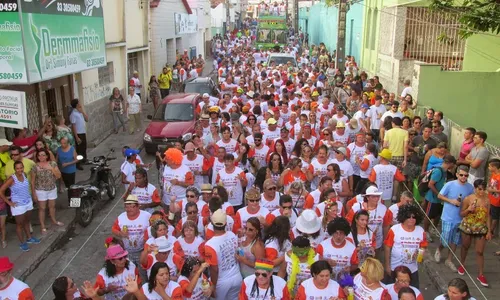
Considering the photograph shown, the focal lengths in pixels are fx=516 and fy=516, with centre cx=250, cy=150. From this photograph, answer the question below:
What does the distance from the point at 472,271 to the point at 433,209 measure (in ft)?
4.01

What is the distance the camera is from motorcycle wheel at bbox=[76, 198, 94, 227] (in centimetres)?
943

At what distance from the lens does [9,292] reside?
5.12m

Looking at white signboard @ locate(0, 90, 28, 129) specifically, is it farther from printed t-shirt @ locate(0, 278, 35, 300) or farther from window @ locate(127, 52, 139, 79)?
window @ locate(127, 52, 139, 79)

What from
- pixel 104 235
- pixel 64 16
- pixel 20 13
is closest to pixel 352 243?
pixel 104 235

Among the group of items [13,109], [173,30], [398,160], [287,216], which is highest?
[173,30]

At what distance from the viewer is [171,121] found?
14648mm

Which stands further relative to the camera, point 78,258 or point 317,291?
point 78,258

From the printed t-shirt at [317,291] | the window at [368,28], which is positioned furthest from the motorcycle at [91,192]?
the window at [368,28]

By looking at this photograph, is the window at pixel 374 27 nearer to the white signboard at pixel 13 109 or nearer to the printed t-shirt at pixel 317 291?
the white signboard at pixel 13 109

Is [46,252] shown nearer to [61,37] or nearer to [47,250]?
[47,250]

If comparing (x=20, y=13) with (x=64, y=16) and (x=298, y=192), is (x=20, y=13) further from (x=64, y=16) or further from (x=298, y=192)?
(x=298, y=192)

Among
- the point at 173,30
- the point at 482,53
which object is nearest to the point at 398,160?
the point at 482,53

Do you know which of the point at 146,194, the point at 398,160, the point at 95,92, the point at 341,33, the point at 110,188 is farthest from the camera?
the point at 341,33

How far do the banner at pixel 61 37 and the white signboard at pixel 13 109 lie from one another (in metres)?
1.23
